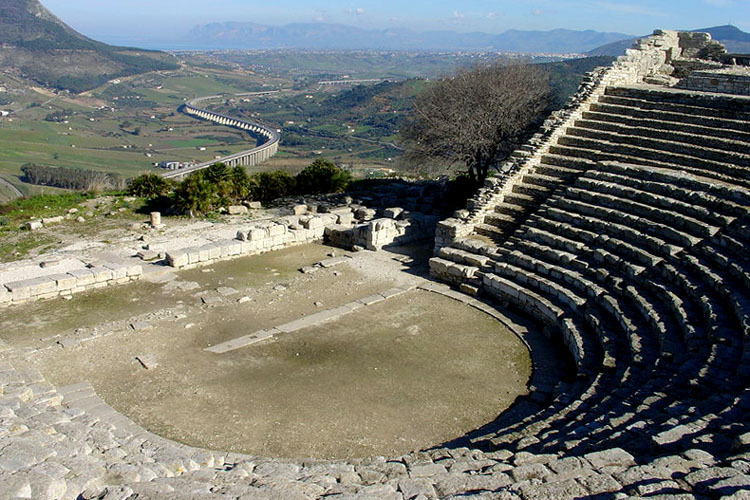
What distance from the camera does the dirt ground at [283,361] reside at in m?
9.80

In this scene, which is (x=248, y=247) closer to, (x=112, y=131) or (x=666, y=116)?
(x=666, y=116)

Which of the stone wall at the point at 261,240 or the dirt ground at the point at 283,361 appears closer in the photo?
Answer: the dirt ground at the point at 283,361

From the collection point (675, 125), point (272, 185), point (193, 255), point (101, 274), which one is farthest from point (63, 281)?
point (675, 125)

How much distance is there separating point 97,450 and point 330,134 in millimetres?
80483

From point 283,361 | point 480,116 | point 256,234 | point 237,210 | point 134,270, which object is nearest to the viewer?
point 283,361

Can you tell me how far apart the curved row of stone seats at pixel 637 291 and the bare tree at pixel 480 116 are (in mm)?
6693

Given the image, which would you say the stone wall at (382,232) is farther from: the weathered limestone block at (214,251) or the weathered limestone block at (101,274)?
the weathered limestone block at (101,274)

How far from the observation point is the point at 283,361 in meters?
12.0

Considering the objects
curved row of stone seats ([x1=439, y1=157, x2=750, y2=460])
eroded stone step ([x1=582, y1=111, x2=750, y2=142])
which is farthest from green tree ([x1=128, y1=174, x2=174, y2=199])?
eroded stone step ([x1=582, y1=111, x2=750, y2=142])

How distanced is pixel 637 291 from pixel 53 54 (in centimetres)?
15635

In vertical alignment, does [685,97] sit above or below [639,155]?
above

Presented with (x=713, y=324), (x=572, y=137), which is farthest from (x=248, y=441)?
(x=572, y=137)

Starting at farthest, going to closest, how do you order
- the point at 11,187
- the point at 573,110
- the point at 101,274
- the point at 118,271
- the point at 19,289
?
the point at 11,187
the point at 573,110
the point at 118,271
the point at 101,274
the point at 19,289

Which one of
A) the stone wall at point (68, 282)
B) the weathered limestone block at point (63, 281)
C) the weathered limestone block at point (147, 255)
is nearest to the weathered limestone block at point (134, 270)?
the stone wall at point (68, 282)
